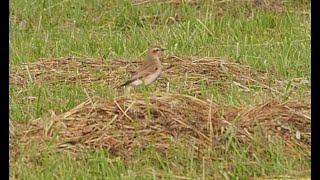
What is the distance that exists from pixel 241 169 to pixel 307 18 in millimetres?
6359

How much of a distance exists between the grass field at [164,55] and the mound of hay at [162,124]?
0.08 meters

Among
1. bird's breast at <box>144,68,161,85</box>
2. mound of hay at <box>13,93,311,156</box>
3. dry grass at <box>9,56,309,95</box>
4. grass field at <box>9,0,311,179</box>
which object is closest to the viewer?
grass field at <box>9,0,311,179</box>

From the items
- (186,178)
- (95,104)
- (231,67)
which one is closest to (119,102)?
(95,104)

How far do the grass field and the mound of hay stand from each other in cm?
8

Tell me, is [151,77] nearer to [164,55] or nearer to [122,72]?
[122,72]

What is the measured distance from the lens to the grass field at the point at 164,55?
22.0 ft

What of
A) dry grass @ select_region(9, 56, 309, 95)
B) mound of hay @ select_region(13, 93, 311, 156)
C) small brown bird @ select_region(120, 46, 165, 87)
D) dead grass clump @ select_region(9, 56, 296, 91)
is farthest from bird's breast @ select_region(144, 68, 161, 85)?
mound of hay @ select_region(13, 93, 311, 156)

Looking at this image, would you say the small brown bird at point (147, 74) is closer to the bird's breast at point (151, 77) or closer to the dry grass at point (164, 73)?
the bird's breast at point (151, 77)

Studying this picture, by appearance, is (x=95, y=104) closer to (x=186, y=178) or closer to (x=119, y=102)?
(x=119, y=102)

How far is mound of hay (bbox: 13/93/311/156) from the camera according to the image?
7.02 m

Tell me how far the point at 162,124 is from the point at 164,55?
11.0 ft

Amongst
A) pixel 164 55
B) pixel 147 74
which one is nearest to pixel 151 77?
pixel 147 74

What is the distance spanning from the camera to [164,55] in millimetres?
10500

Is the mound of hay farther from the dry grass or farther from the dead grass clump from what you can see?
the dead grass clump
